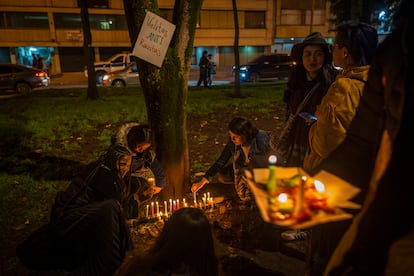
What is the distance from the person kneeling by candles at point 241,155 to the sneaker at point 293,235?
0.84 metres

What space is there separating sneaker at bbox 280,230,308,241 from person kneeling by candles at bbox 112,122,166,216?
5.37 ft

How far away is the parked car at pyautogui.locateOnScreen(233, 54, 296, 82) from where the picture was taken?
23688 mm

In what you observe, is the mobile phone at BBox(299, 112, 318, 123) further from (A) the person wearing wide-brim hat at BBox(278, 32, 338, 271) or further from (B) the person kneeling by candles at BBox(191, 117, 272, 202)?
(B) the person kneeling by candles at BBox(191, 117, 272, 202)

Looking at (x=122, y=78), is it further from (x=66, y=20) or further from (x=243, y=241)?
(x=66, y=20)

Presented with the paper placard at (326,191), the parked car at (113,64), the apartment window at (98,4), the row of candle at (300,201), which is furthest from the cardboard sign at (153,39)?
the apartment window at (98,4)

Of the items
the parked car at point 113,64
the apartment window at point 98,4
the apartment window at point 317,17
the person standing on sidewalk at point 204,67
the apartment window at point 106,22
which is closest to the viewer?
the person standing on sidewalk at point 204,67

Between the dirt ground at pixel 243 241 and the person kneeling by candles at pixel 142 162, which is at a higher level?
the person kneeling by candles at pixel 142 162

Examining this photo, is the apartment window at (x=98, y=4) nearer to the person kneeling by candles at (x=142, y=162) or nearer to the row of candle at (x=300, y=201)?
the person kneeling by candles at (x=142, y=162)

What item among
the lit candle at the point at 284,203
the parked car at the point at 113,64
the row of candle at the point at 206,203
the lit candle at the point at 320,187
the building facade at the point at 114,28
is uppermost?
the building facade at the point at 114,28

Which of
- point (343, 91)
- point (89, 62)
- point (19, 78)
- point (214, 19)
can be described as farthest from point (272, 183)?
point (214, 19)

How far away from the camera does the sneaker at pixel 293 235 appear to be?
13.5 feet

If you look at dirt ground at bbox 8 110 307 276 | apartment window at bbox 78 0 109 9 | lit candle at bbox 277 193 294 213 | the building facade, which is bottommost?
dirt ground at bbox 8 110 307 276

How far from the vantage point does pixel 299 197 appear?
141cm

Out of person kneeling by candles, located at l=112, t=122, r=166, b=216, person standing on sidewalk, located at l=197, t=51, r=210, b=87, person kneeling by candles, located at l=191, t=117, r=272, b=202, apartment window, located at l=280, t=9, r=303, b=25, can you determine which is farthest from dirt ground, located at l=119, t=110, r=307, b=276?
apartment window, located at l=280, t=9, r=303, b=25
